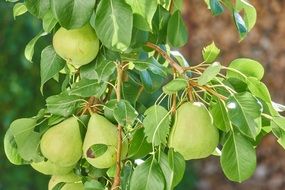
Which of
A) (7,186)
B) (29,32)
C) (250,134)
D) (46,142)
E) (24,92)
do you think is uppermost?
(250,134)

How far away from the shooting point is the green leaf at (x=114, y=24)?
37.7 inches

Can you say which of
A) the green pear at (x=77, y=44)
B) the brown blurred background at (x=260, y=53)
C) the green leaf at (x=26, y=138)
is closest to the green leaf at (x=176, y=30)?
the green pear at (x=77, y=44)

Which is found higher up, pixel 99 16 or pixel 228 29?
pixel 99 16

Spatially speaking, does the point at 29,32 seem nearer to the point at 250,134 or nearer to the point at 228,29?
the point at 228,29

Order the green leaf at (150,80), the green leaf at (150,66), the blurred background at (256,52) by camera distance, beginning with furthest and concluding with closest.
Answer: the blurred background at (256,52) < the green leaf at (150,80) < the green leaf at (150,66)

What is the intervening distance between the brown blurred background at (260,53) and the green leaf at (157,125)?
8.57 ft

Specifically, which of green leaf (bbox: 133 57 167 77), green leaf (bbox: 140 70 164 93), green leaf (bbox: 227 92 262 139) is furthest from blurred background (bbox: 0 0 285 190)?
green leaf (bbox: 227 92 262 139)

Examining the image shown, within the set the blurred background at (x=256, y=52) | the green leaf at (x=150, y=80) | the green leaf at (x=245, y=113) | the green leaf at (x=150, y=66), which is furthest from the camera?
the blurred background at (x=256, y=52)

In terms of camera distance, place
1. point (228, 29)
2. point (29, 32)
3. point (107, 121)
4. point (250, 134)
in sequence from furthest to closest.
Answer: point (228, 29), point (29, 32), point (107, 121), point (250, 134)

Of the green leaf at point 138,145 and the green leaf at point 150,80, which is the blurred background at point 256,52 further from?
the green leaf at point 138,145

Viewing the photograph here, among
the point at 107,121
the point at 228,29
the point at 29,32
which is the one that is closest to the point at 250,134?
the point at 107,121

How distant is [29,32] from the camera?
278cm

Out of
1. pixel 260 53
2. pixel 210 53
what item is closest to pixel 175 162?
pixel 210 53

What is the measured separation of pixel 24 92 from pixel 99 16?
187 centimetres
